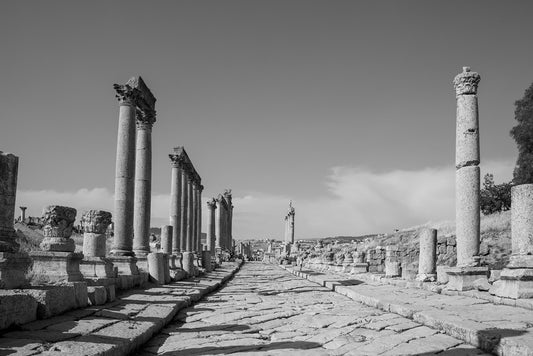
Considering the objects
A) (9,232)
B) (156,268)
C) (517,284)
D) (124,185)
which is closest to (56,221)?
(9,232)

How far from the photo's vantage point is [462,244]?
1347 cm

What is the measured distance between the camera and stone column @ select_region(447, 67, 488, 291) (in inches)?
527

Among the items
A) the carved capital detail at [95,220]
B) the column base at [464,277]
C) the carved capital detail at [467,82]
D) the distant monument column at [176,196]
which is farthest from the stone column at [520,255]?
the distant monument column at [176,196]

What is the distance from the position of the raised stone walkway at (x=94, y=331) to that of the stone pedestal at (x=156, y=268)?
5309 millimetres

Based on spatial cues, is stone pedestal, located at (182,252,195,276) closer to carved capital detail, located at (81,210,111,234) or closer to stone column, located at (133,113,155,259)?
stone column, located at (133,113,155,259)

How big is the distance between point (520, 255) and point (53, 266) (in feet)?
29.7

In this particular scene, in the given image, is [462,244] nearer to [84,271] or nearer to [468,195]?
[468,195]

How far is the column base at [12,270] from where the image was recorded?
7.02m

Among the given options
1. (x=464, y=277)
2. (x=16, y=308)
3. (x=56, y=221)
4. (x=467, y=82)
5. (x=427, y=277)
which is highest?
(x=467, y=82)

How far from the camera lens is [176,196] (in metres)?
25.4

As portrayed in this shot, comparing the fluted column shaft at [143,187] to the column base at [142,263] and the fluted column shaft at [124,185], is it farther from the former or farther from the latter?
the fluted column shaft at [124,185]

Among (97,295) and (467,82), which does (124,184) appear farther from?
(467,82)

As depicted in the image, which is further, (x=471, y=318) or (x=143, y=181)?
(x=143, y=181)

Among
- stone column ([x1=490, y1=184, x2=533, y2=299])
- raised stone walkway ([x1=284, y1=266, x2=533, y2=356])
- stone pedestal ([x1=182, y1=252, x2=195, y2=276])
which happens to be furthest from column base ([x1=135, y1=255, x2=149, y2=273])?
stone column ([x1=490, y1=184, x2=533, y2=299])
